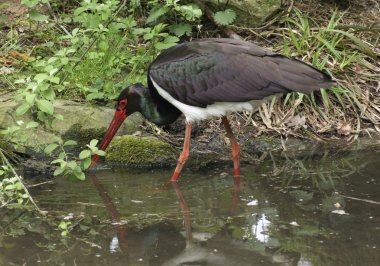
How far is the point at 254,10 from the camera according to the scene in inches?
327

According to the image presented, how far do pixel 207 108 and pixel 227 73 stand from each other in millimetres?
361

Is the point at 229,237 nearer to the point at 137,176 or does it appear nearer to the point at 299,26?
the point at 137,176

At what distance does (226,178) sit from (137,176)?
718mm

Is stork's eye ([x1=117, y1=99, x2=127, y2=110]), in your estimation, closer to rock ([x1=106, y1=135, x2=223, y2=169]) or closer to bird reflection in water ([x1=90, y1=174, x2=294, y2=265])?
rock ([x1=106, y1=135, x2=223, y2=169])

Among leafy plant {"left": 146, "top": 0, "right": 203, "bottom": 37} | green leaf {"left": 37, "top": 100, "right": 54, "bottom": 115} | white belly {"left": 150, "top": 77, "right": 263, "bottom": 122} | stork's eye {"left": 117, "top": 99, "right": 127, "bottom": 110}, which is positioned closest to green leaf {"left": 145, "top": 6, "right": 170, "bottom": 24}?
leafy plant {"left": 146, "top": 0, "right": 203, "bottom": 37}

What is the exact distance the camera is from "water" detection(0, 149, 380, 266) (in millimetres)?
4535

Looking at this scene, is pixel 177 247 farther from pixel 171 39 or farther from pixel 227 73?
pixel 171 39

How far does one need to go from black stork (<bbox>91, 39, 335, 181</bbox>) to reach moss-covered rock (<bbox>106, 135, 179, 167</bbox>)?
155mm

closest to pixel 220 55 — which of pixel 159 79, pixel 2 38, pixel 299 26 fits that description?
pixel 159 79

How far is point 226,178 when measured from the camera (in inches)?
246

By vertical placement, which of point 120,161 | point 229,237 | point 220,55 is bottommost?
point 120,161

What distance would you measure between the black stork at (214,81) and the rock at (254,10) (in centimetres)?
207

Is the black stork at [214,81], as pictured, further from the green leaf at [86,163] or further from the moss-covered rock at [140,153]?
the green leaf at [86,163]

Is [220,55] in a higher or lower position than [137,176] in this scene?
higher
